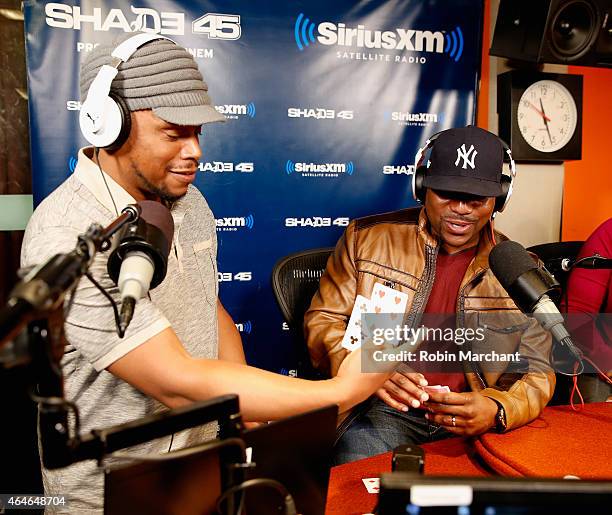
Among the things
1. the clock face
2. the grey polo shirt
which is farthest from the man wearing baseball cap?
the clock face

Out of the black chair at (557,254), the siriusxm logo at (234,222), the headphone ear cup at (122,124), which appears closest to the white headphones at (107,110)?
the headphone ear cup at (122,124)

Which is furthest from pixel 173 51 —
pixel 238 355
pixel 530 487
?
pixel 530 487

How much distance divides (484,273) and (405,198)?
1.30 m

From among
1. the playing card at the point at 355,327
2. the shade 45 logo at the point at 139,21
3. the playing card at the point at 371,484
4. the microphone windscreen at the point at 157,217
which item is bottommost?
the playing card at the point at 371,484

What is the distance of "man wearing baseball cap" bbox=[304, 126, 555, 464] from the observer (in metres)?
1.94

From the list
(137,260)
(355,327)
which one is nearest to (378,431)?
(355,327)

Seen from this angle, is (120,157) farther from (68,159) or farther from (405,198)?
(405,198)

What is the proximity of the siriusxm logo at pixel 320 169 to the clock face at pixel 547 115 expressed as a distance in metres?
1.05

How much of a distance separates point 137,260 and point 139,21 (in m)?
2.40

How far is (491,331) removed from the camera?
2.06m

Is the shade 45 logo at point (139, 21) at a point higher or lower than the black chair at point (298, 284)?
higher

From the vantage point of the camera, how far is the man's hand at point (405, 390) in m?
1.60

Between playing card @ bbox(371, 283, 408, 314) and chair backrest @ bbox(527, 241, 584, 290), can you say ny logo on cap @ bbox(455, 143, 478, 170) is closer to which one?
playing card @ bbox(371, 283, 408, 314)

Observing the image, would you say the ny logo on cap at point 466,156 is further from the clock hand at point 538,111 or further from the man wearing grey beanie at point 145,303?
the clock hand at point 538,111
